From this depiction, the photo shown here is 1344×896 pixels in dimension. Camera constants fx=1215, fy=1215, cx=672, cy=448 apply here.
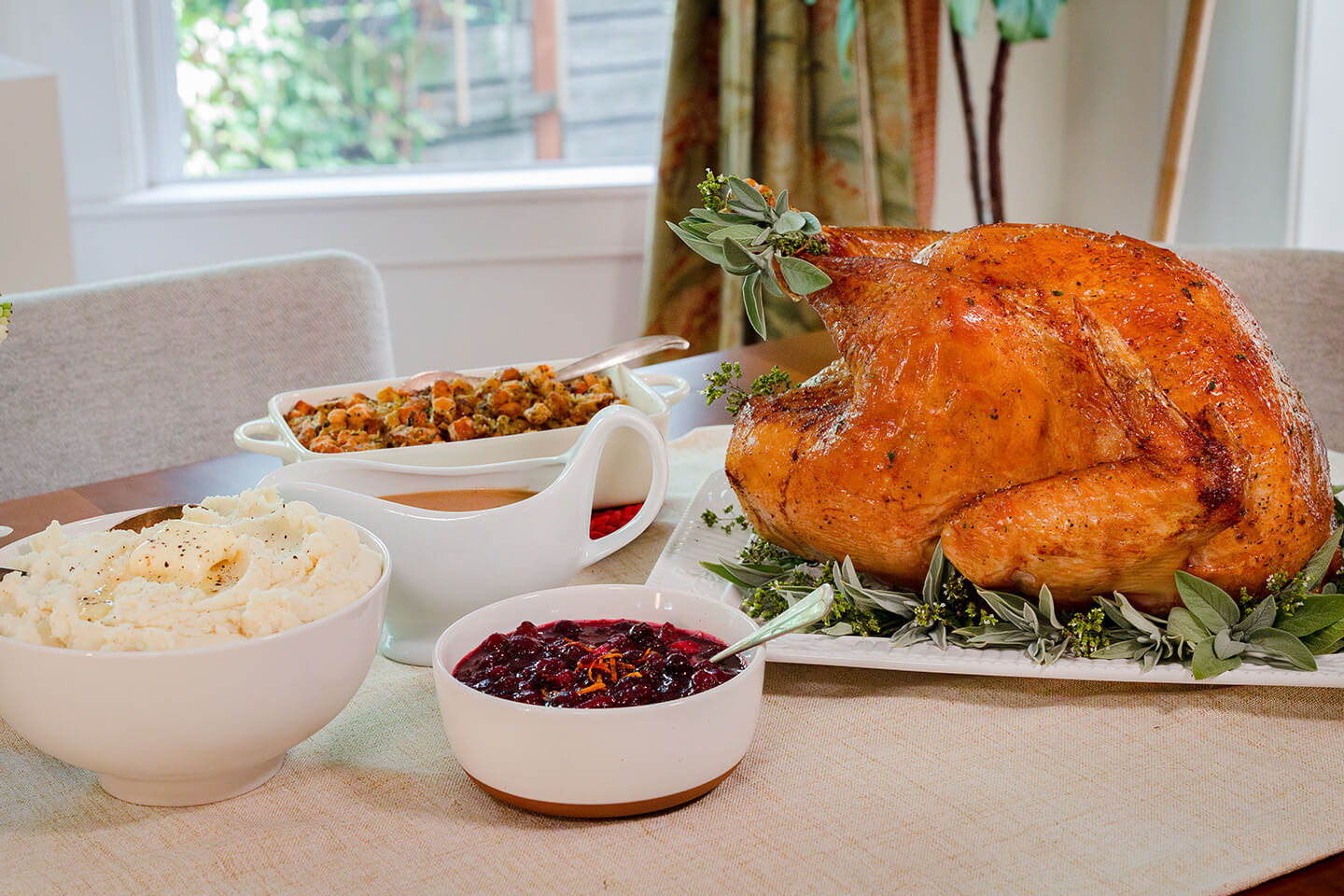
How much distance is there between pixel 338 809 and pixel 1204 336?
2.46ft

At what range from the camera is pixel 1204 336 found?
3.23ft

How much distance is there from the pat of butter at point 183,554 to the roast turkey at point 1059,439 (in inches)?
18.6

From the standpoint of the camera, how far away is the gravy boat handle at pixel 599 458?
39.7 inches

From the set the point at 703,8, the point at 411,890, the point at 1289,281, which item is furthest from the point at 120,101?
the point at 411,890

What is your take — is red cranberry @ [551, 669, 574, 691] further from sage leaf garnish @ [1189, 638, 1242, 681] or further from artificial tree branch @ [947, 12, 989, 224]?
artificial tree branch @ [947, 12, 989, 224]

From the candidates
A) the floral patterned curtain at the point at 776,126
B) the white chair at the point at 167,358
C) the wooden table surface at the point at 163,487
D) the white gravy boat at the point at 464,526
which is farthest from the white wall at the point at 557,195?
the white gravy boat at the point at 464,526

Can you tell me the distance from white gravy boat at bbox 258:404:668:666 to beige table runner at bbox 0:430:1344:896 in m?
0.08

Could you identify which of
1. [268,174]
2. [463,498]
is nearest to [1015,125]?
[268,174]

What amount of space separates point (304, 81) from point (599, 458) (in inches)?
108

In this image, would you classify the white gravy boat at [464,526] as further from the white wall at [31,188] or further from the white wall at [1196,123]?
the white wall at [1196,123]

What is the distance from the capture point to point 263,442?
123 cm

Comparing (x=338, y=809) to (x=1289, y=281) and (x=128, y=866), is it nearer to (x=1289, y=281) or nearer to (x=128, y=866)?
(x=128, y=866)

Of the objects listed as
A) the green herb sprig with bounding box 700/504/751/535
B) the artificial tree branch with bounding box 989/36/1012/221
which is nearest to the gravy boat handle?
the green herb sprig with bounding box 700/504/751/535

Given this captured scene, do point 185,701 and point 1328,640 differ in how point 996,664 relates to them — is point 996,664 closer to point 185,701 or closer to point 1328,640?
point 1328,640
